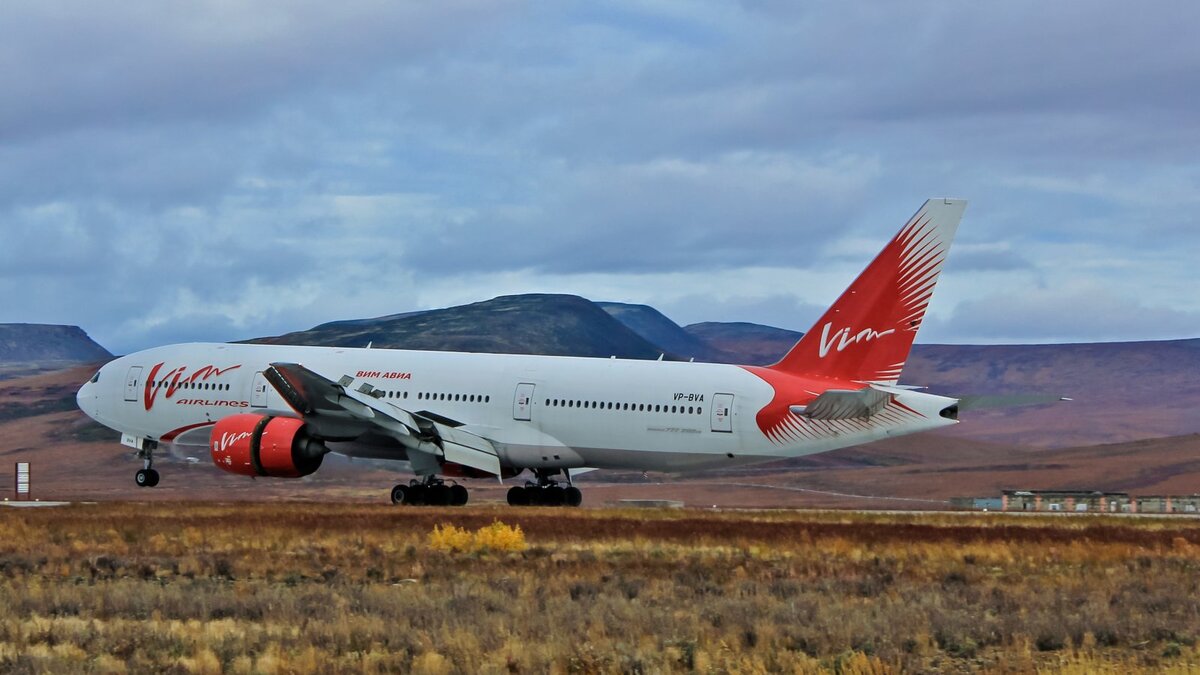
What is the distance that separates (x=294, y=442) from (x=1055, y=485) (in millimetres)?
49984

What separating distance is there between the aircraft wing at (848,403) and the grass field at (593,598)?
6.62 meters

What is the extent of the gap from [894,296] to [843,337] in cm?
161

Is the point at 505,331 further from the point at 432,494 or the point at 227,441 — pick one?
the point at 227,441

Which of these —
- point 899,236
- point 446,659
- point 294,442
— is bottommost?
point 446,659

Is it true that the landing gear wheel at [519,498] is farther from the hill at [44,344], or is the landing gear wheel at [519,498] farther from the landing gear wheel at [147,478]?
the hill at [44,344]

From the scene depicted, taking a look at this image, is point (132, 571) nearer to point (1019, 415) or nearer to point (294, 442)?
point (294, 442)

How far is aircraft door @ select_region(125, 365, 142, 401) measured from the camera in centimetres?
4831

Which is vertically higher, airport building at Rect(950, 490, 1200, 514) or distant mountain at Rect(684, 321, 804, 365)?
distant mountain at Rect(684, 321, 804, 365)

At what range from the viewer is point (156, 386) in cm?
4784

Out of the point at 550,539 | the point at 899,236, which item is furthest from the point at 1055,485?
the point at 550,539

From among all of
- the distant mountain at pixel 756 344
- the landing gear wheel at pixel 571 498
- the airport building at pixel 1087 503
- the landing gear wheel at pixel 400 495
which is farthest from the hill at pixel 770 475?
the distant mountain at pixel 756 344

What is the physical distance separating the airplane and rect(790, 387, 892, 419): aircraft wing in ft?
0.14

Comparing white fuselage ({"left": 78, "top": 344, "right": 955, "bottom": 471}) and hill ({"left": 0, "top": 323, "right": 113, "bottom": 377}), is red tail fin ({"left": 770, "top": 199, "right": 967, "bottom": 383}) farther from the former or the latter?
hill ({"left": 0, "top": 323, "right": 113, "bottom": 377})

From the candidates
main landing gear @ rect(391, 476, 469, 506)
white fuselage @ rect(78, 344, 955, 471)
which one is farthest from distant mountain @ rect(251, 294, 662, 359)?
main landing gear @ rect(391, 476, 469, 506)
